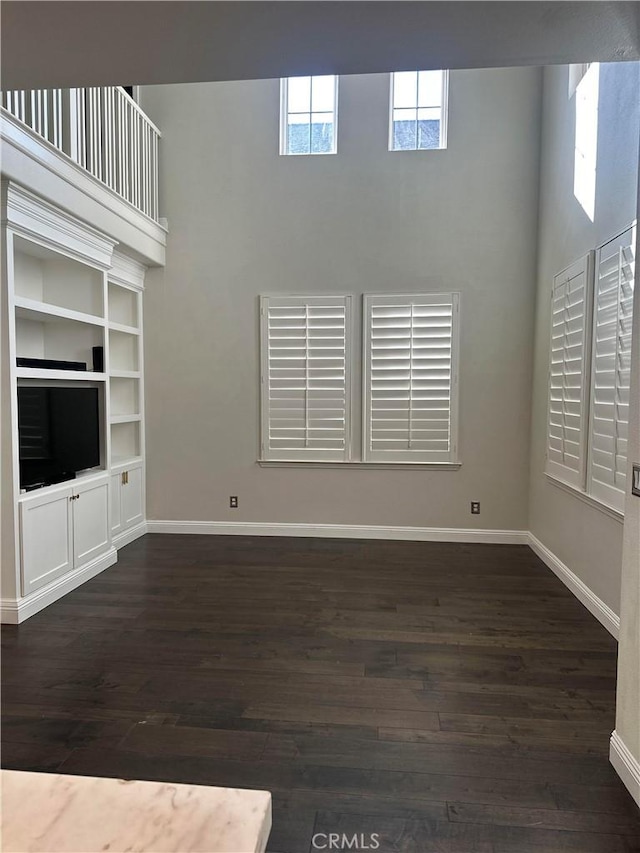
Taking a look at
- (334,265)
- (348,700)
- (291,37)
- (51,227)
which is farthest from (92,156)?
(348,700)

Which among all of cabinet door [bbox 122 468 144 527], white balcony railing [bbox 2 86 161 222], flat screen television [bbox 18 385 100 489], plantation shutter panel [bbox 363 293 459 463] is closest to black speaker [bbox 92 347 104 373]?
flat screen television [bbox 18 385 100 489]

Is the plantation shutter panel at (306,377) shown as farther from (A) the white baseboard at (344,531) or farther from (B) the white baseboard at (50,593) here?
(B) the white baseboard at (50,593)

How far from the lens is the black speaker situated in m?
4.16

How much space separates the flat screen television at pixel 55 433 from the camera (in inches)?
137

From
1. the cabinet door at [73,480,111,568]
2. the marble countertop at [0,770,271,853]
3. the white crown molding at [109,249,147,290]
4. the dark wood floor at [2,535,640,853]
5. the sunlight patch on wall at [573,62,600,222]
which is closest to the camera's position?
the marble countertop at [0,770,271,853]

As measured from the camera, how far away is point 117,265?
452 centimetres

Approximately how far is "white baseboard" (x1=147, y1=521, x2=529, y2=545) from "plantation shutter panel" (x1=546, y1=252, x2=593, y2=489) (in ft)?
3.05

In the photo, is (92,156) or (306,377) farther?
(306,377)

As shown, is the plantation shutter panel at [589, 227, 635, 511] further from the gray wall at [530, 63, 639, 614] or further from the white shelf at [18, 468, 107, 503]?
the white shelf at [18, 468, 107, 503]

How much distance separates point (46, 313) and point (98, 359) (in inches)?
26.8

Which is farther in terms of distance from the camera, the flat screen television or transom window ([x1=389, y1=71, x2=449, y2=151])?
transom window ([x1=389, y1=71, x2=449, y2=151])

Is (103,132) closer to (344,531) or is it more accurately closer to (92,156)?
(92,156)

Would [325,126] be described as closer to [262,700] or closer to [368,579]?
[368,579]

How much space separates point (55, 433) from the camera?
12.2 feet
